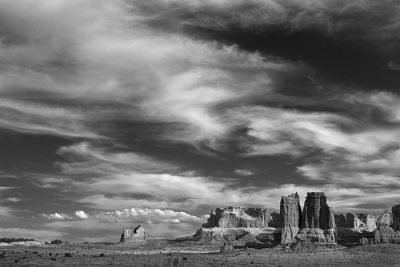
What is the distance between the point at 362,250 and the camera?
465 feet

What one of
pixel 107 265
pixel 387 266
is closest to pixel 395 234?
pixel 387 266

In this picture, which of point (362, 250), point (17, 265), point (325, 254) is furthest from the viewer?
point (362, 250)

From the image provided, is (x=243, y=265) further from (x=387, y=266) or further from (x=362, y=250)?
(x=362, y=250)

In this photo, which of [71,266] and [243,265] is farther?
[243,265]

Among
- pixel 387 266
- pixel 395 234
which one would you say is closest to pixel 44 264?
pixel 387 266

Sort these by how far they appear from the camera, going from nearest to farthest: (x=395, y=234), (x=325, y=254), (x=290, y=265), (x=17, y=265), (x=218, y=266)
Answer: (x=17, y=265) < (x=218, y=266) < (x=290, y=265) < (x=325, y=254) < (x=395, y=234)

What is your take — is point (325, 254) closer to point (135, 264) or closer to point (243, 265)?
point (243, 265)

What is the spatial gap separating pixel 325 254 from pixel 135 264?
2396 inches

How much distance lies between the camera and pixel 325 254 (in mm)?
131750

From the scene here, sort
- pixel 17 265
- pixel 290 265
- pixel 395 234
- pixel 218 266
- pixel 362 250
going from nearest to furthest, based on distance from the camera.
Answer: pixel 17 265 < pixel 218 266 < pixel 290 265 < pixel 362 250 < pixel 395 234

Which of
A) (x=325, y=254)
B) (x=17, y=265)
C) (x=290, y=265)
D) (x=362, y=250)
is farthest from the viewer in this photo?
(x=362, y=250)

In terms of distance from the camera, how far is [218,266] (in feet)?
305

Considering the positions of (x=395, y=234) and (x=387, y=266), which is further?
(x=395, y=234)

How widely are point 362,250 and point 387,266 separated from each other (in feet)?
126
